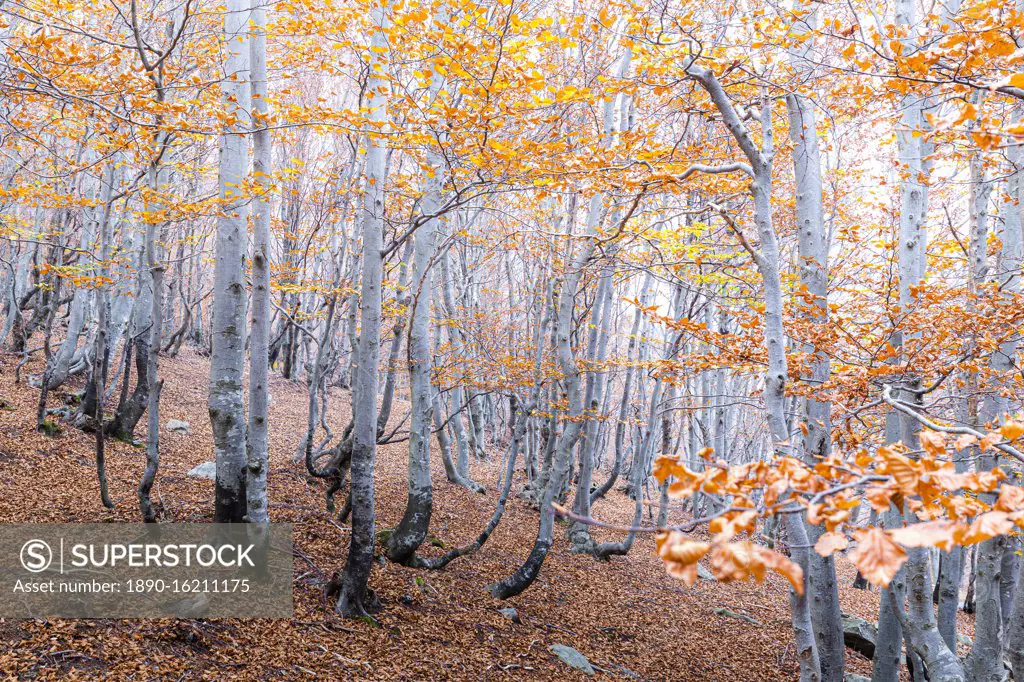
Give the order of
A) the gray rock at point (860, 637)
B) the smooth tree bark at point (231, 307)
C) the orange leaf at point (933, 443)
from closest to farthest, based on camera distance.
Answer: the orange leaf at point (933, 443) → the smooth tree bark at point (231, 307) → the gray rock at point (860, 637)

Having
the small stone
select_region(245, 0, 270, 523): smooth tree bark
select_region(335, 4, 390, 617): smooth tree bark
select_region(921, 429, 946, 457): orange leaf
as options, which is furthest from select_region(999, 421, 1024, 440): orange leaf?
the small stone

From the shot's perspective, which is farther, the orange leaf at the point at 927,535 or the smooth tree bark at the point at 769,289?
the smooth tree bark at the point at 769,289

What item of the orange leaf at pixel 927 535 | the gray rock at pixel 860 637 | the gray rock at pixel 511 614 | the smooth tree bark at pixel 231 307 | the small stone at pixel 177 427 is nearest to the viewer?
the orange leaf at pixel 927 535

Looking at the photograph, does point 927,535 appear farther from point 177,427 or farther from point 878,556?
point 177,427

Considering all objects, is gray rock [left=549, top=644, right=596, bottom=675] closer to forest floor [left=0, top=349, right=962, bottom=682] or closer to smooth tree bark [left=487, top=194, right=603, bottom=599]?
forest floor [left=0, top=349, right=962, bottom=682]

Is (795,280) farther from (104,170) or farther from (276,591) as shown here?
(104,170)

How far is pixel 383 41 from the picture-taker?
5262 millimetres

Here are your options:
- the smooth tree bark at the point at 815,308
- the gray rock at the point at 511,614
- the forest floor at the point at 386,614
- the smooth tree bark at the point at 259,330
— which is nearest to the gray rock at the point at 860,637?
the forest floor at the point at 386,614

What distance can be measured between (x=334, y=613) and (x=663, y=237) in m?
5.43

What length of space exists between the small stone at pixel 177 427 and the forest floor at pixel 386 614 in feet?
0.41

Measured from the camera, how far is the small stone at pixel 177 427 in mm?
9238
